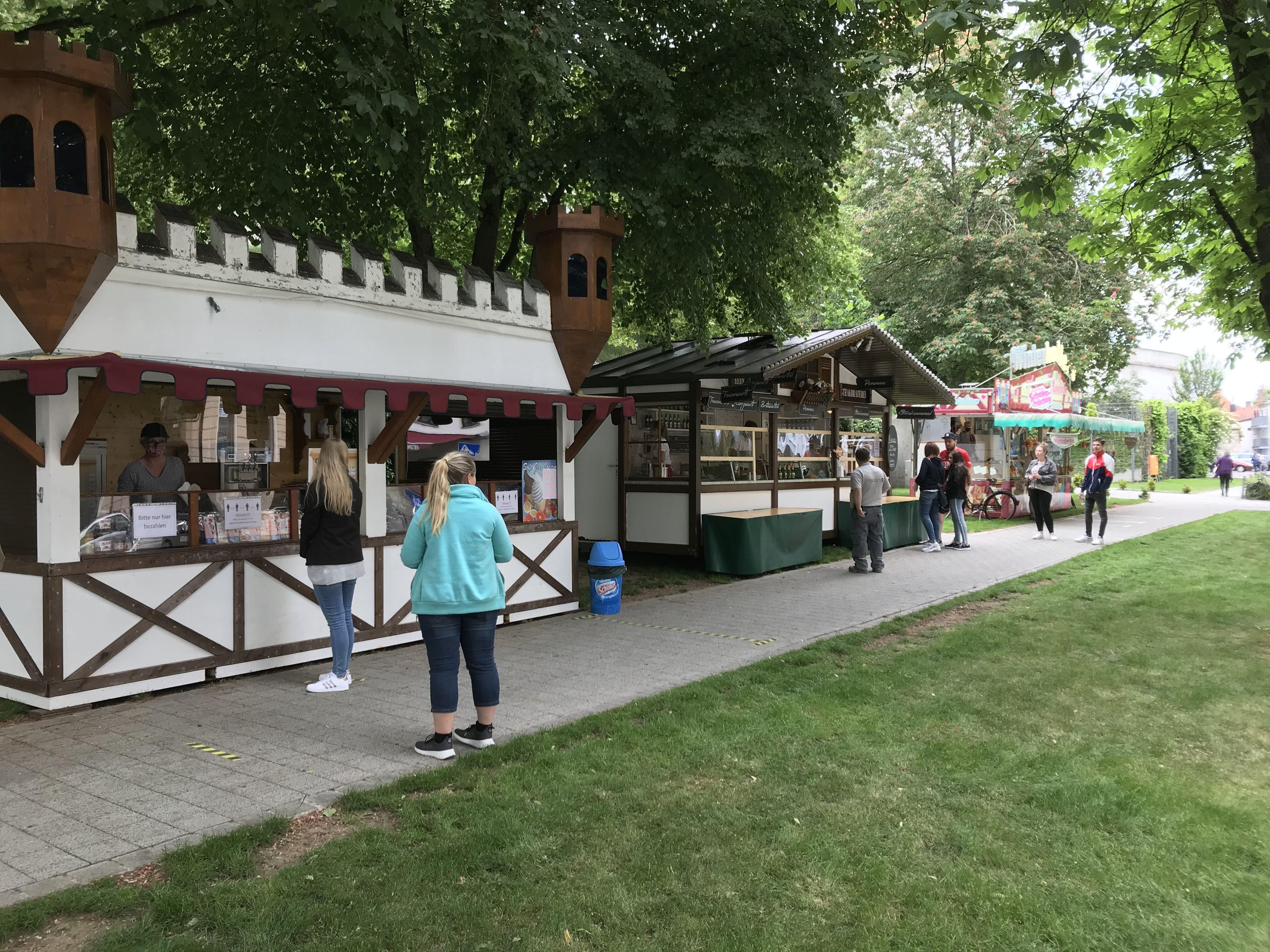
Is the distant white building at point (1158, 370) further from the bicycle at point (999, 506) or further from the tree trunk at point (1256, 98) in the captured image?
the tree trunk at point (1256, 98)

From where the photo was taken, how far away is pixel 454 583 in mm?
5047

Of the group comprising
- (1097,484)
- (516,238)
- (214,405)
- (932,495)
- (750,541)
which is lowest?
(750,541)

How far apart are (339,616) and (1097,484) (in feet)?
45.9

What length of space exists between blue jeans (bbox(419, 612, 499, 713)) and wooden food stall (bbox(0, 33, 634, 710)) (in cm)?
250

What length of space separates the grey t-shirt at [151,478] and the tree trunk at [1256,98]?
8.57 metres

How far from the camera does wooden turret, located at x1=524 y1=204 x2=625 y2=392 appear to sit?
9.54 metres

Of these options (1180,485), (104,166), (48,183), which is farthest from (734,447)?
(1180,485)

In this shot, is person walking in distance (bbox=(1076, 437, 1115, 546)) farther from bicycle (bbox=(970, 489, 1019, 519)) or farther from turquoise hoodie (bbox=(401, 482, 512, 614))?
turquoise hoodie (bbox=(401, 482, 512, 614))

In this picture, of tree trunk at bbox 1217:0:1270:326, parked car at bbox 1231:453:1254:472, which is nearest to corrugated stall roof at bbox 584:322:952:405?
tree trunk at bbox 1217:0:1270:326

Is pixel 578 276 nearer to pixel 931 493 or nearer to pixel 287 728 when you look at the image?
pixel 287 728

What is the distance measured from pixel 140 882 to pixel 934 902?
314 centimetres

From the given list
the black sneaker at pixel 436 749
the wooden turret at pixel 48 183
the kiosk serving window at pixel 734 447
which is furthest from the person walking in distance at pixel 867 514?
the wooden turret at pixel 48 183

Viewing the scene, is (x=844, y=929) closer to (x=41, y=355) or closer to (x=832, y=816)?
(x=832, y=816)

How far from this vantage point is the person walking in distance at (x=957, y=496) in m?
15.9
